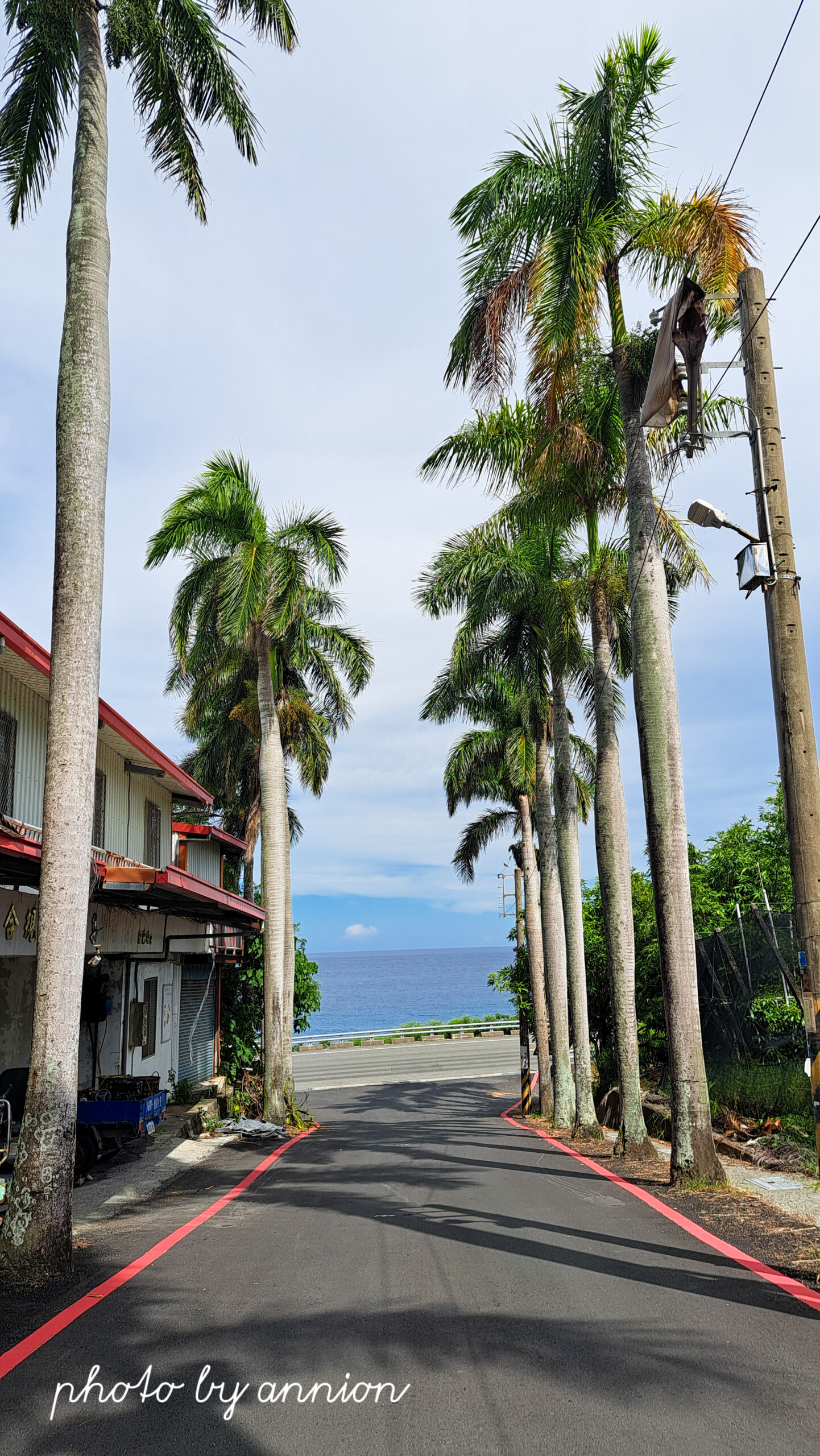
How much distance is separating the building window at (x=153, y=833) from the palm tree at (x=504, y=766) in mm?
6858

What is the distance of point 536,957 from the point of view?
26.0m

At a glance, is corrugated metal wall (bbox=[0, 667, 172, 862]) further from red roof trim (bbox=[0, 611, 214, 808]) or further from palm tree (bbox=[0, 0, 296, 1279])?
palm tree (bbox=[0, 0, 296, 1279])

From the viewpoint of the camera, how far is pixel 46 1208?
25.1 ft

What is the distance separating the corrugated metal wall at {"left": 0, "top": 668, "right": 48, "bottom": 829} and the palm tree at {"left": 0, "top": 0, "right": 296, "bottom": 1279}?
4396 mm

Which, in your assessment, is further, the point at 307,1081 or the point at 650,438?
the point at 307,1081

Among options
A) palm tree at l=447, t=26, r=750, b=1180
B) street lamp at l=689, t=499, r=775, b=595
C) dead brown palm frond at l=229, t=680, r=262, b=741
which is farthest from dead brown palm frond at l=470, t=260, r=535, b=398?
dead brown palm frond at l=229, t=680, r=262, b=741

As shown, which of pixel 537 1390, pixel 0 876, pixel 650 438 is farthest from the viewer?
pixel 650 438

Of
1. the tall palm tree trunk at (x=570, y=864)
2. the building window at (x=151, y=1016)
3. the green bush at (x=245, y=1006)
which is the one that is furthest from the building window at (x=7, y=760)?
the green bush at (x=245, y=1006)

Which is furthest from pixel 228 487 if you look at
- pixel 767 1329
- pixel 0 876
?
pixel 767 1329

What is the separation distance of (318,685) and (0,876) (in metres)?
13.8

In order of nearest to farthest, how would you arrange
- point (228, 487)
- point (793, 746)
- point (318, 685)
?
point (793, 746), point (228, 487), point (318, 685)

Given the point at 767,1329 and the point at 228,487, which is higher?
the point at 228,487

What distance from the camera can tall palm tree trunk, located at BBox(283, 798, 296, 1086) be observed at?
20922 mm

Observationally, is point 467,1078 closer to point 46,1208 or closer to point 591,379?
point 591,379
